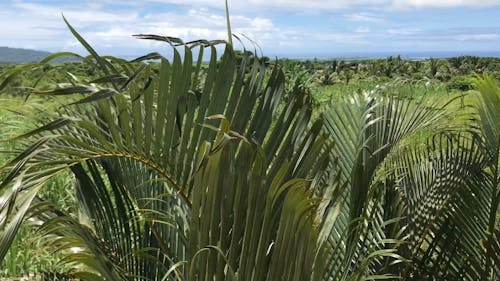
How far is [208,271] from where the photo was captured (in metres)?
1.18

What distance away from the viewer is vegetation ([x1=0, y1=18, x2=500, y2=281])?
1112 mm

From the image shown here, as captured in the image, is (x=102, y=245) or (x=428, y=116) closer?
(x=102, y=245)

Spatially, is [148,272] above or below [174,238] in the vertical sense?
below

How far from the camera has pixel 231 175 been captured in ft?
3.82

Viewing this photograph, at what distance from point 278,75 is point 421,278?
1.08 metres

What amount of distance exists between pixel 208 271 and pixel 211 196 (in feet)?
0.54

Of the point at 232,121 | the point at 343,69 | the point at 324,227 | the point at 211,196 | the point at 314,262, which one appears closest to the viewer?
the point at 211,196

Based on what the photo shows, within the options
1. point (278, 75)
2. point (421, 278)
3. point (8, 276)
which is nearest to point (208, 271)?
point (278, 75)

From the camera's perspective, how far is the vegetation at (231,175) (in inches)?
43.8

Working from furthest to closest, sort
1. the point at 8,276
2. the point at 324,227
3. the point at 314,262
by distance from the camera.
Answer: the point at 8,276
the point at 324,227
the point at 314,262

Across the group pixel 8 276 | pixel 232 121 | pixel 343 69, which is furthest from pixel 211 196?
pixel 343 69

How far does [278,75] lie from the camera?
61.2 inches

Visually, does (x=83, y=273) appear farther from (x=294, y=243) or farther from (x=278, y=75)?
(x=278, y=75)

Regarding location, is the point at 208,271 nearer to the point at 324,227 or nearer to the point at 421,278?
Answer: the point at 324,227
